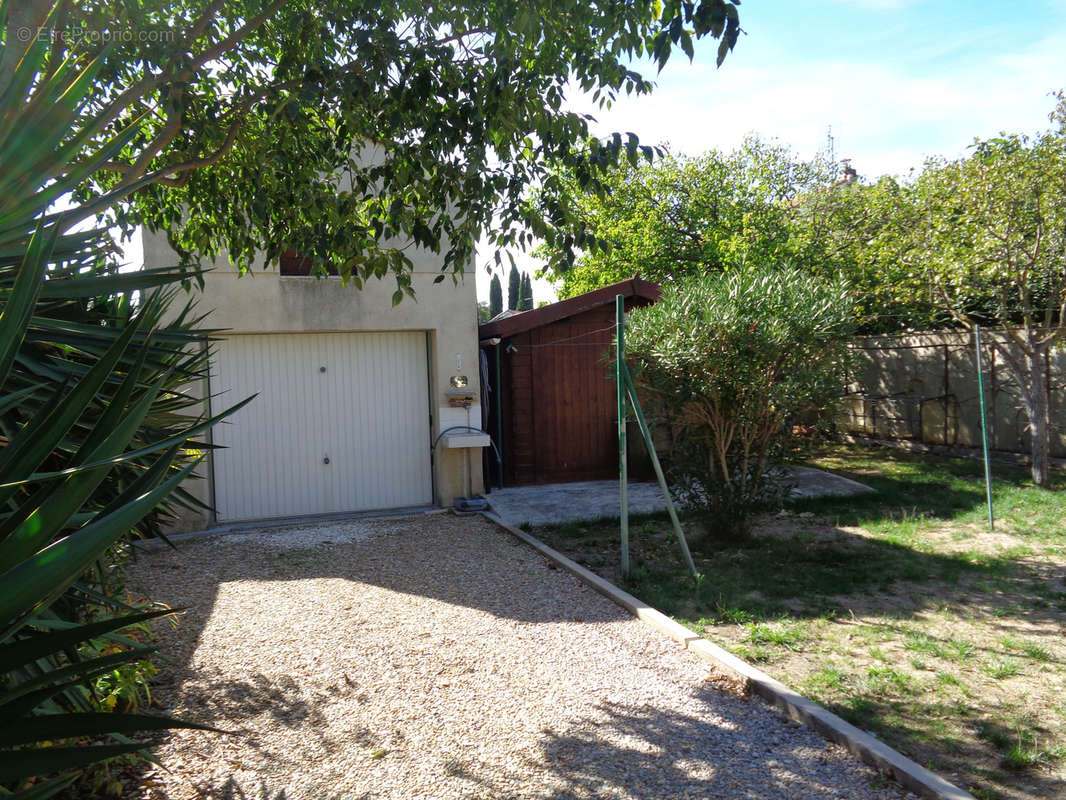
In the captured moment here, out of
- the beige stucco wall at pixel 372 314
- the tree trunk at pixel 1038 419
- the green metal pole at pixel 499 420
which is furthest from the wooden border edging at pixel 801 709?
the tree trunk at pixel 1038 419

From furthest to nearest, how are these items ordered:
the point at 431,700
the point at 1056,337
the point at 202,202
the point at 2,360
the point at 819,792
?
1. the point at 1056,337
2. the point at 202,202
3. the point at 431,700
4. the point at 819,792
5. the point at 2,360

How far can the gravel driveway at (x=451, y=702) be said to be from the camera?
341 centimetres

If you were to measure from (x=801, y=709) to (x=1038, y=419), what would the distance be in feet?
28.0

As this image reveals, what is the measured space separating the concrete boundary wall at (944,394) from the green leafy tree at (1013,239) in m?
0.50

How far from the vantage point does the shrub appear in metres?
6.71

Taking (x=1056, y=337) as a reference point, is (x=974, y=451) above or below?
below

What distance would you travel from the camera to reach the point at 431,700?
14.0 feet

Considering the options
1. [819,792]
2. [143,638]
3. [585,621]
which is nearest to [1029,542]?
[585,621]

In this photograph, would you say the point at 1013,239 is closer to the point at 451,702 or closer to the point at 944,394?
the point at 944,394

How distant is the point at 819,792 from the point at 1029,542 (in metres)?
5.48

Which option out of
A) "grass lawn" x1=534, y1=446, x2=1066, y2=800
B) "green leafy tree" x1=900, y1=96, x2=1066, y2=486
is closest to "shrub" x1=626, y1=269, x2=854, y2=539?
"grass lawn" x1=534, y1=446, x2=1066, y2=800

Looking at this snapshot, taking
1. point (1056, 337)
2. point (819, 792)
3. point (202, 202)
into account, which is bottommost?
point (819, 792)

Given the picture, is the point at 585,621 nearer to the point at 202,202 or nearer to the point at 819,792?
the point at 819,792

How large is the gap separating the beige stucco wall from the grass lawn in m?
2.13
